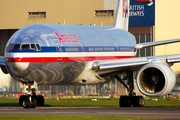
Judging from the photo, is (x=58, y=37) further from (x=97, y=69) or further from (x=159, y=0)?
(x=159, y=0)

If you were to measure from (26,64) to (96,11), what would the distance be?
129 feet

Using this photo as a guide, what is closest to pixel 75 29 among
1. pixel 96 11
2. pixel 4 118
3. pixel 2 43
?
pixel 4 118

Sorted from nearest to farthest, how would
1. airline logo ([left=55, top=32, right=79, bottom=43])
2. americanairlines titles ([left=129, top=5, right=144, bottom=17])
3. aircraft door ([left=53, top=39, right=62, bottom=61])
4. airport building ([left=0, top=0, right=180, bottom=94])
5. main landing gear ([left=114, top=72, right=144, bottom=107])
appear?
aircraft door ([left=53, top=39, right=62, bottom=61]) < airline logo ([left=55, top=32, right=79, bottom=43]) < main landing gear ([left=114, top=72, right=144, bottom=107]) < airport building ([left=0, top=0, right=180, bottom=94]) < americanairlines titles ([left=129, top=5, right=144, bottom=17])

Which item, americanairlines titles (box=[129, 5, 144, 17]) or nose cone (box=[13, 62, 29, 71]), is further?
americanairlines titles (box=[129, 5, 144, 17])

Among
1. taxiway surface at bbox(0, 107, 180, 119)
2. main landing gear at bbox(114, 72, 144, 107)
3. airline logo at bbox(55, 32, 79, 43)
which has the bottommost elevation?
taxiway surface at bbox(0, 107, 180, 119)

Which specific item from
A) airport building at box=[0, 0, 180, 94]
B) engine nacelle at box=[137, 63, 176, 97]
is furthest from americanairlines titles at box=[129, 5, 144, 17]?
engine nacelle at box=[137, 63, 176, 97]

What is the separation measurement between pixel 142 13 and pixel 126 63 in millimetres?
34805

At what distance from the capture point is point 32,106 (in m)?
24.4

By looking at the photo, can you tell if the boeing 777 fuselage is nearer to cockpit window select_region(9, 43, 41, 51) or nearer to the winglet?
cockpit window select_region(9, 43, 41, 51)

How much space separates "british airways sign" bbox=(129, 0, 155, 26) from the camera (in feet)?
193

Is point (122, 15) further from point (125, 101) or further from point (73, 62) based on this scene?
point (73, 62)

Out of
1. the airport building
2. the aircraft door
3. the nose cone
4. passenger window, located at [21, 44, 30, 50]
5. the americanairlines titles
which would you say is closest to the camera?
the nose cone

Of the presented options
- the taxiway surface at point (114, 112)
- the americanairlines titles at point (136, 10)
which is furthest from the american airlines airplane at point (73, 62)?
the americanairlines titles at point (136, 10)

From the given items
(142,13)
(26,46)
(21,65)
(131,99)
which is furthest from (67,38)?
(142,13)
